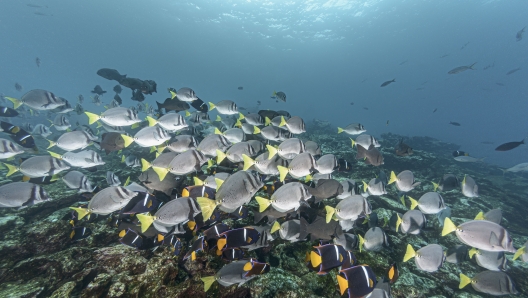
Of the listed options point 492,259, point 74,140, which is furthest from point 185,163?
point 492,259

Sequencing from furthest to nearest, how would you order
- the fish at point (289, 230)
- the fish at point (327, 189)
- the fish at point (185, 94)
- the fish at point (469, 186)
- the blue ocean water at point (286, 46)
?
the blue ocean water at point (286, 46) → the fish at point (185, 94) → the fish at point (469, 186) → the fish at point (327, 189) → the fish at point (289, 230)

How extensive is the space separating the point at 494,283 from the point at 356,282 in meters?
2.97

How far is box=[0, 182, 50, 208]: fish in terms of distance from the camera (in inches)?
138

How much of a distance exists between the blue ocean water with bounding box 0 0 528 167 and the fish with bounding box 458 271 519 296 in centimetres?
3817

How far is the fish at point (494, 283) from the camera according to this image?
334 centimetres

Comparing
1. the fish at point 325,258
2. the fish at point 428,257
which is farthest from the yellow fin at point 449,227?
the fish at point 325,258

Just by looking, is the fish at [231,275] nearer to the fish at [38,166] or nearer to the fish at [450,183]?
the fish at [38,166]

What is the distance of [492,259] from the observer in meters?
3.81

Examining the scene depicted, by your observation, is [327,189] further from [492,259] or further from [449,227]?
[492,259]

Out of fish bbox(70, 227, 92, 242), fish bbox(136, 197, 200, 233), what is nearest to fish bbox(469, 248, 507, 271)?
fish bbox(136, 197, 200, 233)

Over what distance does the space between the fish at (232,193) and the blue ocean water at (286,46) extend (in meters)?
40.1

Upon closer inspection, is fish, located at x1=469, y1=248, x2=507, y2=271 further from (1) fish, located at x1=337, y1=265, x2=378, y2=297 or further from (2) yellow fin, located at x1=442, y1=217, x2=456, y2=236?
(1) fish, located at x1=337, y1=265, x2=378, y2=297

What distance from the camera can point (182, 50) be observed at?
3725 inches

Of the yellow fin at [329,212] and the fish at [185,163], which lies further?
the fish at [185,163]
